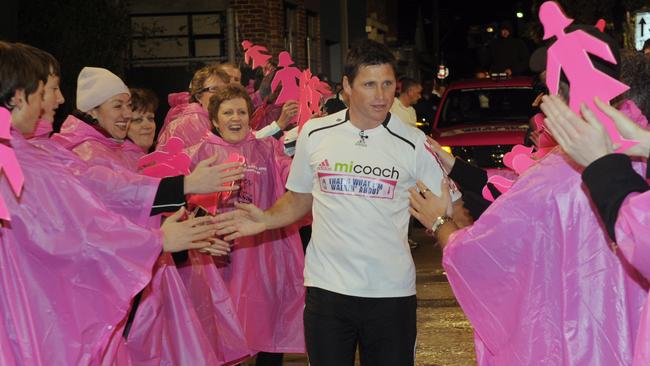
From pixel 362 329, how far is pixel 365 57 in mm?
1322

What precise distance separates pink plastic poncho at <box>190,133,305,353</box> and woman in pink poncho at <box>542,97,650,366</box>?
4.14 meters

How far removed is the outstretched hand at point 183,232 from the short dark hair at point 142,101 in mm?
2038

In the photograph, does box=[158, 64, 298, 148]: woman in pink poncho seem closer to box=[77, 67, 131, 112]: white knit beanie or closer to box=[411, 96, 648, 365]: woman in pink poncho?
box=[77, 67, 131, 112]: white knit beanie

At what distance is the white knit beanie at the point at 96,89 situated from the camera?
18.1 feet

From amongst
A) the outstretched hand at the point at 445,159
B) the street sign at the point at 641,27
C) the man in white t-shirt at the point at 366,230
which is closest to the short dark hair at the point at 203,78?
the man in white t-shirt at the point at 366,230

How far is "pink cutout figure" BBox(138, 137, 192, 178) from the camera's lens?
5434 millimetres

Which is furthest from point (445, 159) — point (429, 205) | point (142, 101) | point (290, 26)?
point (290, 26)

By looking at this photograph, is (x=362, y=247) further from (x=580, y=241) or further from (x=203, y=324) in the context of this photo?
(x=203, y=324)

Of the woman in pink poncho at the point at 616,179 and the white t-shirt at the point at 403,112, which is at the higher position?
the woman in pink poncho at the point at 616,179

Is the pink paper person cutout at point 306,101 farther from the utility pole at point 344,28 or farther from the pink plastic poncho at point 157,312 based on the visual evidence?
the utility pole at point 344,28

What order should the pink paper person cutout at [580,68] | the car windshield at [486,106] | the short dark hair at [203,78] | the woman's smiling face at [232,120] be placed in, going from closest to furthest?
1. the pink paper person cutout at [580,68]
2. the woman's smiling face at [232,120]
3. the short dark hair at [203,78]
4. the car windshield at [486,106]

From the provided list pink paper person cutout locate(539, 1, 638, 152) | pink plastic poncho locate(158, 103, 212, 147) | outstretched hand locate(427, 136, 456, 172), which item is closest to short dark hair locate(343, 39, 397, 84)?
outstretched hand locate(427, 136, 456, 172)

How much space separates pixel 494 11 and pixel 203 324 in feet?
196

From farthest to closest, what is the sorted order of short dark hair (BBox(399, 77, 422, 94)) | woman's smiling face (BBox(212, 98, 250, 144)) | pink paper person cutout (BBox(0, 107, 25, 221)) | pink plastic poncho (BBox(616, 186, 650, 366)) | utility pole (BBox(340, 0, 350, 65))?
utility pole (BBox(340, 0, 350, 65)) → short dark hair (BBox(399, 77, 422, 94)) → woman's smiling face (BBox(212, 98, 250, 144)) → pink paper person cutout (BBox(0, 107, 25, 221)) → pink plastic poncho (BBox(616, 186, 650, 366))
